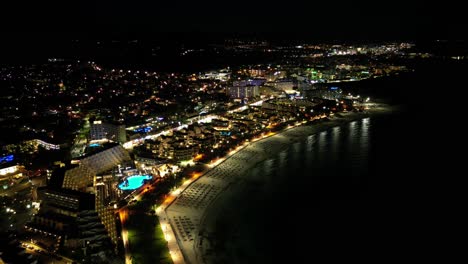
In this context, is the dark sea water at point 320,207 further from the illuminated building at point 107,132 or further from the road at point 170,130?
the illuminated building at point 107,132

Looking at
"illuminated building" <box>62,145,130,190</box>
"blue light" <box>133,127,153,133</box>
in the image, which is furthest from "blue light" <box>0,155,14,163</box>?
"blue light" <box>133,127,153,133</box>

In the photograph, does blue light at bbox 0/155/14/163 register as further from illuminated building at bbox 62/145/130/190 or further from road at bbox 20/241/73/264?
road at bbox 20/241/73/264

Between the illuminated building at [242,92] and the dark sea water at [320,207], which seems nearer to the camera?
the dark sea water at [320,207]

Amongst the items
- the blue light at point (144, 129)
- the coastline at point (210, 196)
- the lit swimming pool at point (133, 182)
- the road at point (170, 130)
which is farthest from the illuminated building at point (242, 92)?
the lit swimming pool at point (133, 182)

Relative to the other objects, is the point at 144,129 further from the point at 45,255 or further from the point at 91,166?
the point at 45,255

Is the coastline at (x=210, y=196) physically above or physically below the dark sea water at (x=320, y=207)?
above

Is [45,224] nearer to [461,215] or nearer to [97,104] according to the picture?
[461,215]

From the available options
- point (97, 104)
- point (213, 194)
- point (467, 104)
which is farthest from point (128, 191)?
point (467, 104)
